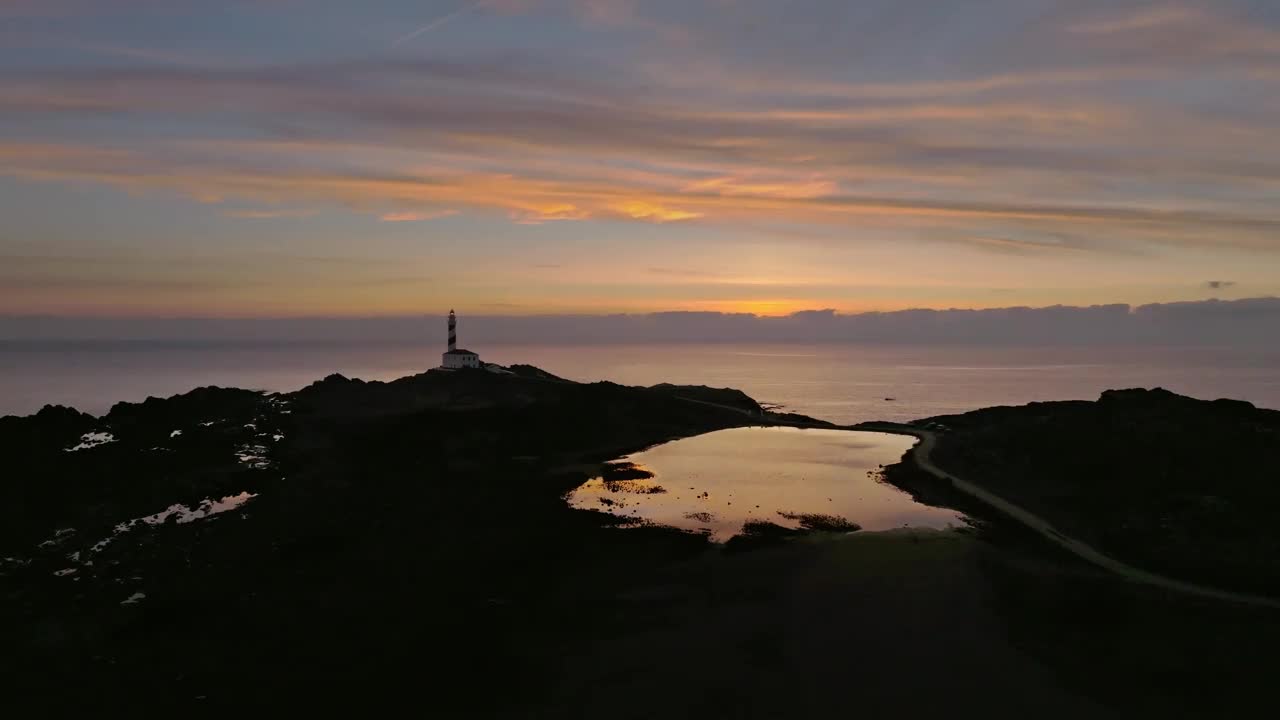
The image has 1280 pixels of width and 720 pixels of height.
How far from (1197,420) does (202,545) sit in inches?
2626

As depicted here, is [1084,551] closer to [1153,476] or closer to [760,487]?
[1153,476]

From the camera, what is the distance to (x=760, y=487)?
173 feet

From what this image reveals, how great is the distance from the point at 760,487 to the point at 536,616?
27.5m

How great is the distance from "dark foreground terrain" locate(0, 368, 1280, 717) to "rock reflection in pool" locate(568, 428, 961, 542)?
333 cm

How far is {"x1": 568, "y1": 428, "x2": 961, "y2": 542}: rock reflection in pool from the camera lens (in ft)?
144

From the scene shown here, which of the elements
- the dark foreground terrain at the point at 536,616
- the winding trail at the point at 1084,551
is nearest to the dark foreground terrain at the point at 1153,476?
the winding trail at the point at 1084,551

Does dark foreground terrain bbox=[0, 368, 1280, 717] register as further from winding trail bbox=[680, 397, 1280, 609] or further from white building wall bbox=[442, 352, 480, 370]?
white building wall bbox=[442, 352, 480, 370]

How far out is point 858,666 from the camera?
80.4 ft

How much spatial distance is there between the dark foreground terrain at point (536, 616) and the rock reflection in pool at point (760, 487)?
3.33 metres

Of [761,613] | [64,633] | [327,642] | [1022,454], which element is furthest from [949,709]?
[1022,454]

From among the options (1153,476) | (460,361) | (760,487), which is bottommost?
(760,487)

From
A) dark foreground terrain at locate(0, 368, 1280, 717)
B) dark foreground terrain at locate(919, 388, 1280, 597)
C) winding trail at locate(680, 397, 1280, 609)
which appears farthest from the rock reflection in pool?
dark foreground terrain at locate(919, 388, 1280, 597)

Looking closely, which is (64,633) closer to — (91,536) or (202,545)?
(202,545)

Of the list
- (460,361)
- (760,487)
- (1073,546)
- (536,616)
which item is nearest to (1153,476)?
(1073,546)
